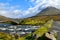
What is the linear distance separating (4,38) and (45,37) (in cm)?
787

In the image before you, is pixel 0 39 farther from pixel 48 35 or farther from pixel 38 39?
pixel 48 35

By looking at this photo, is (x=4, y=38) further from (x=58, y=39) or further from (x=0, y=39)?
(x=58, y=39)

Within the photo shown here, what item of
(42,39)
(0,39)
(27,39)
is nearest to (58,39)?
(42,39)

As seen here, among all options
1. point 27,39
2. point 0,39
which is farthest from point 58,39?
point 0,39

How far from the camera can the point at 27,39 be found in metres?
26.7

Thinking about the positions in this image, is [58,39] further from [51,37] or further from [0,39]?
[0,39]

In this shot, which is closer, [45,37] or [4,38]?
[45,37]

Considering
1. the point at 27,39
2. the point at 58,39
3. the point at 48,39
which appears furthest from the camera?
the point at 27,39

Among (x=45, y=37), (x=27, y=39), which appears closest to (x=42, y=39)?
(x=45, y=37)

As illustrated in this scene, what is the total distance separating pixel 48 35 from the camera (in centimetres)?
2028

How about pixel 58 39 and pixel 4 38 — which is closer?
pixel 58 39

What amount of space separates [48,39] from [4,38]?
851cm

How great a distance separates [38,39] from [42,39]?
91 cm

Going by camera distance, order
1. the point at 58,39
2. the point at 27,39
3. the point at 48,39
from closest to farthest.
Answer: the point at 48,39, the point at 58,39, the point at 27,39
